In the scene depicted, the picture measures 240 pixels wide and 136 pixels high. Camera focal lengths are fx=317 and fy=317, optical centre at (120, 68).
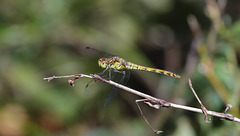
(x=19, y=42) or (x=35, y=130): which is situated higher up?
(x=19, y=42)

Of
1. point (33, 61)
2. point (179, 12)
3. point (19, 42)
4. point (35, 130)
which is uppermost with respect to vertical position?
point (179, 12)

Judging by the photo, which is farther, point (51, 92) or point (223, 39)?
point (51, 92)

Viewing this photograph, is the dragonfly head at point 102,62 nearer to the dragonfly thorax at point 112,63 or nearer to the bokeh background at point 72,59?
the dragonfly thorax at point 112,63

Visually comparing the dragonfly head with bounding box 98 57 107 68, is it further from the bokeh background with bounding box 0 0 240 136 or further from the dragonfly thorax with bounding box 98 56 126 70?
the bokeh background with bounding box 0 0 240 136

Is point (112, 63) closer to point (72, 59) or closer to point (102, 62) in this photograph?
point (102, 62)

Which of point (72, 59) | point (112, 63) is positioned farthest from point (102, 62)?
point (72, 59)

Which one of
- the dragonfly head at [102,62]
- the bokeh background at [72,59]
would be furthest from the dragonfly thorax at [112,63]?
the bokeh background at [72,59]

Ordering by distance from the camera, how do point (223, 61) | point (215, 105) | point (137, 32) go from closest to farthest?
point (215, 105) → point (223, 61) → point (137, 32)

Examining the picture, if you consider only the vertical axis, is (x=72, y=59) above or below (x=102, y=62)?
below

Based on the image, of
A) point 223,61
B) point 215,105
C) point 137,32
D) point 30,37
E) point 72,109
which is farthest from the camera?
point 137,32

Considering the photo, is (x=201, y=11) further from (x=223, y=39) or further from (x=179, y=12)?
(x=223, y=39)

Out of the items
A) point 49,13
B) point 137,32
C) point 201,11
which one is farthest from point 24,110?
point 201,11
